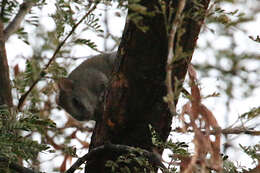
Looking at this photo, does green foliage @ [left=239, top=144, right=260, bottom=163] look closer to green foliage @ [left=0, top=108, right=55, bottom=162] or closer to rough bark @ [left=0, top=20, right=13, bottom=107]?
green foliage @ [left=0, top=108, right=55, bottom=162]

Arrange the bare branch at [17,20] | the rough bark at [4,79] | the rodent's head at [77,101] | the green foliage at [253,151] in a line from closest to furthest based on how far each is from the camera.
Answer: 1. the green foliage at [253,151]
2. the rough bark at [4,79]
3. the bare branch at [17,20]
4. the rodent's head at [77,101]

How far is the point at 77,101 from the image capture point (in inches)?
202

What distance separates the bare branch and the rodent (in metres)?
1.77

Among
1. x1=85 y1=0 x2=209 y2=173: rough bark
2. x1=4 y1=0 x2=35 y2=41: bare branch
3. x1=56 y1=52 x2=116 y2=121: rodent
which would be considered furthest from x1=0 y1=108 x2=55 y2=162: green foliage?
x1=56 y1=52 x2=116 y2=121: rodent

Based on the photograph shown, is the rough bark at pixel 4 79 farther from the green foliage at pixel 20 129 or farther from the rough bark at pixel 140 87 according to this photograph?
the rough bark at pixel 140 87

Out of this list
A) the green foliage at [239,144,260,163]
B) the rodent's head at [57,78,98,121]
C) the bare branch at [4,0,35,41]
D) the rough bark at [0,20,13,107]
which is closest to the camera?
the green foliage at [239,144,260,163]

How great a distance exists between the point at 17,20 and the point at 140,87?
4.68 ft

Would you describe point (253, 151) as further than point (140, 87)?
No

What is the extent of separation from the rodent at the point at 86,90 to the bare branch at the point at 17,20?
5.82 ft

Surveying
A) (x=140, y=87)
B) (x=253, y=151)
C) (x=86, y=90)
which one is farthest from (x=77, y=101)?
(x=253, y=151)

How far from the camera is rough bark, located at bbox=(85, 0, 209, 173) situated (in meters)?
2.33

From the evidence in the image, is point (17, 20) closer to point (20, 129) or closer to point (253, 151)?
point (20, 129)

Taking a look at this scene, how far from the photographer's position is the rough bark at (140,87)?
233cm

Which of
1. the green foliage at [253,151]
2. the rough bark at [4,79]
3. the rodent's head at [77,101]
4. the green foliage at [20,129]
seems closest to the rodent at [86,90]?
the rodent's head at [77,101]
